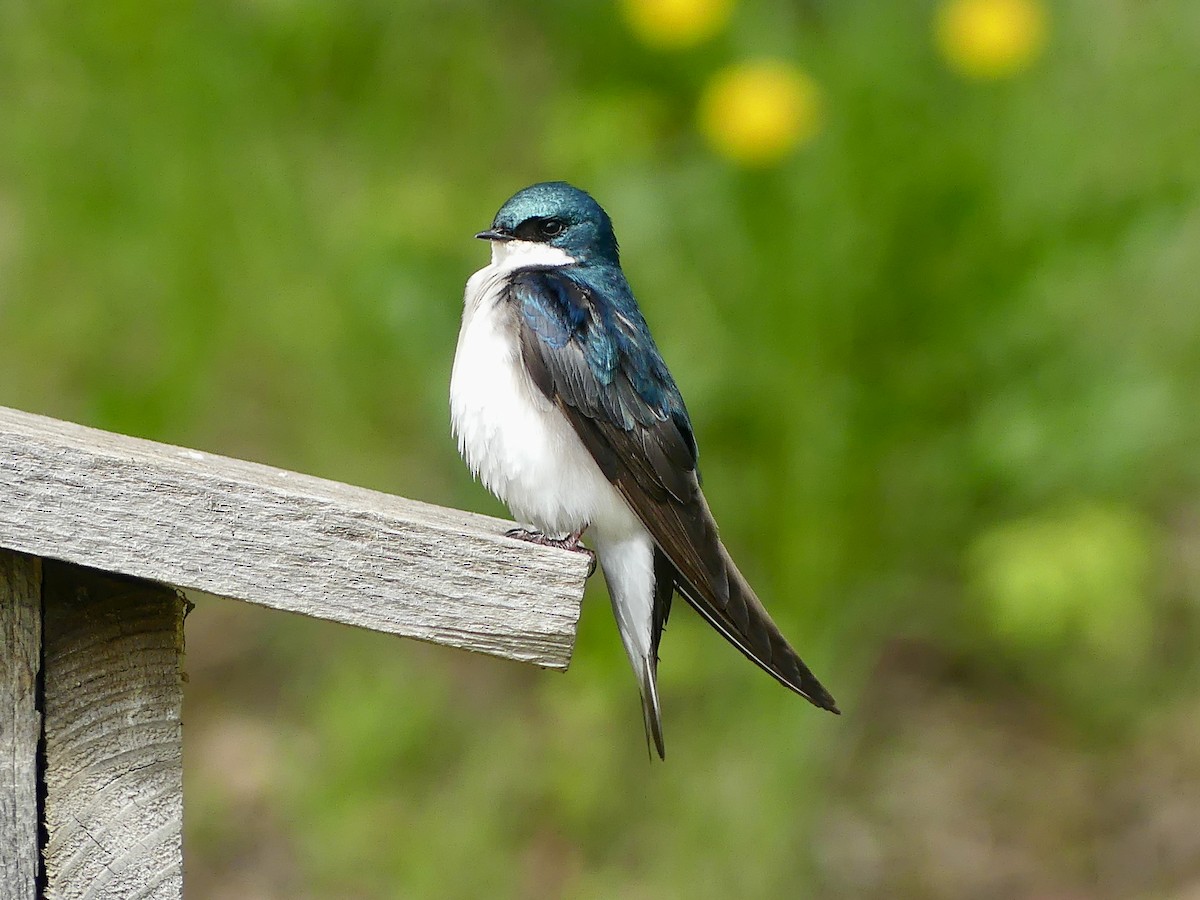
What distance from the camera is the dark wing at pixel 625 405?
1.95 m

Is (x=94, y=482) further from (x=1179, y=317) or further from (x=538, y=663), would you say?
(x=1179, y=317)

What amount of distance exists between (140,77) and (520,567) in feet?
10.1

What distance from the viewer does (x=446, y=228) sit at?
3781 mm

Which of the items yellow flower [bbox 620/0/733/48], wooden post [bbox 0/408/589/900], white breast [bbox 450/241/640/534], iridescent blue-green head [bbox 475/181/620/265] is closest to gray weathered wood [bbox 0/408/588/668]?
wooden post [bbox 0/408/589/900]

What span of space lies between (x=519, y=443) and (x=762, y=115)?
4.64 ft

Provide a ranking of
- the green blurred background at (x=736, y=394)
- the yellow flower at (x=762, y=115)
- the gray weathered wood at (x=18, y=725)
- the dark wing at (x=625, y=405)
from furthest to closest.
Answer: the green blurred background at (x=736, y=394) < the yellow flower at (x=762, y=115) < the dark wing at (x=625, y=405) < the gray weathered wood at (x=18, y=725)

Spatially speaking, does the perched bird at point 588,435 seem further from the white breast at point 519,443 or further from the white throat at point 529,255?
the white throat at point 529,255

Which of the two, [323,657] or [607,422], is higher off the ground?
[323,657]

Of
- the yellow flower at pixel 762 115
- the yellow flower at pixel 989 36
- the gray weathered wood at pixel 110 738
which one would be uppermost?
the yellow flower at pixel 989 36

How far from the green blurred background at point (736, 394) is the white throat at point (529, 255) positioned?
104 centimetres

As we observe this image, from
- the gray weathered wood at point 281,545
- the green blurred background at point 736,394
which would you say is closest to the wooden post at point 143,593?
the gray weathered wood at point 281,545

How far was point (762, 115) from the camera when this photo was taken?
3.21 m

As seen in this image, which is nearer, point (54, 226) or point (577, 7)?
point (54, 226)

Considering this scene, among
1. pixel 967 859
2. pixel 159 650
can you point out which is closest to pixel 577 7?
pixel 967 859
